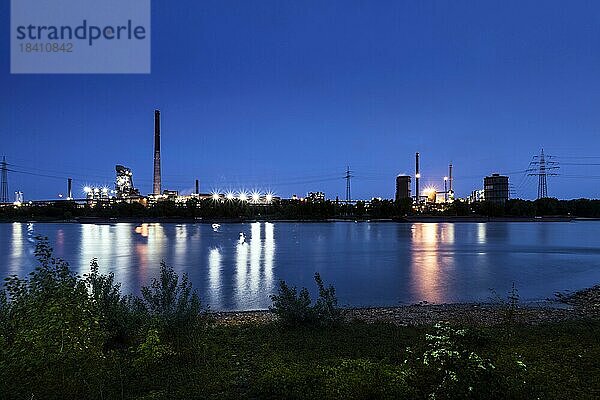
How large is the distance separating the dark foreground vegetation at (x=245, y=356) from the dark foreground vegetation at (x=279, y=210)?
143436 mm

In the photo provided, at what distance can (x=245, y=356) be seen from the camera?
9195 millimetres

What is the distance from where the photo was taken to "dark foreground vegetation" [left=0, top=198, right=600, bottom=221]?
156m

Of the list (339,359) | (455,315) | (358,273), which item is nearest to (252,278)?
(358,273)

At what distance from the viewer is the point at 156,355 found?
870cm

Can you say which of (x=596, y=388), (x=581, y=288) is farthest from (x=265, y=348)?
(x=581, y=288)

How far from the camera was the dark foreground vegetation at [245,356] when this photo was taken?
22.0ft

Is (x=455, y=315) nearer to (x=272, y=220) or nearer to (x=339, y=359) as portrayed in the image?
(x=339, y=359)

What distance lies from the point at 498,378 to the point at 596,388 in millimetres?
2418

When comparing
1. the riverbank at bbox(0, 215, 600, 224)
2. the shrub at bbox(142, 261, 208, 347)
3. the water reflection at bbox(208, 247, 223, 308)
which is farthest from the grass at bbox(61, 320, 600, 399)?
the riverbank at bbox(0, 215, 600, 224)

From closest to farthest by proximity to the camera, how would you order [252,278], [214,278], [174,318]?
[174,318], [214,278], [252,278]

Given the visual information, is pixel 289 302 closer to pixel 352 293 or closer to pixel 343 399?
pixel 343 399

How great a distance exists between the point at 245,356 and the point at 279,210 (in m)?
160

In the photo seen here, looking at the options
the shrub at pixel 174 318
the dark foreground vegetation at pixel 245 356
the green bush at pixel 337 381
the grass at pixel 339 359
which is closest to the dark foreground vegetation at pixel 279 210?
the grass at pixel 339 359

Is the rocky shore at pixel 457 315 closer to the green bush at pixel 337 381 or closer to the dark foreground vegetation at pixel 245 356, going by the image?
the dark foreground vegetation at pixel 245 356
